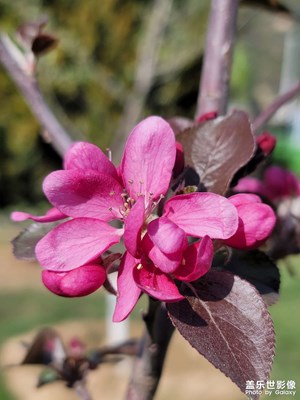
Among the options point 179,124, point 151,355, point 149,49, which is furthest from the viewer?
point 149,49

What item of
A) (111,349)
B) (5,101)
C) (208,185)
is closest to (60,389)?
(111,349)

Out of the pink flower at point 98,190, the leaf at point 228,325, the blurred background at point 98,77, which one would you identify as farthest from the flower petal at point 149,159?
the blurred background at point 98,77

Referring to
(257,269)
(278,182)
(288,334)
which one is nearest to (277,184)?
(278,182)

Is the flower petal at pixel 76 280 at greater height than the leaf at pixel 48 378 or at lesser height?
greater

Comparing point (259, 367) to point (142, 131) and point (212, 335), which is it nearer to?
point (212, 335)

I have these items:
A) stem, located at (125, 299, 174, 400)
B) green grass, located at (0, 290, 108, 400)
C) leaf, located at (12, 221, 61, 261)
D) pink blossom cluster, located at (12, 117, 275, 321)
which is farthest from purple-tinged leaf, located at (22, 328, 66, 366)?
green grass, located at (0, 290, 108, 400)

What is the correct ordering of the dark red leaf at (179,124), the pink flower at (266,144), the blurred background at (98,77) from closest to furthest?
1. the pink flower at (266,144)
2. the dark red leaf at (179,124)
3. the blurred background at (98,77)

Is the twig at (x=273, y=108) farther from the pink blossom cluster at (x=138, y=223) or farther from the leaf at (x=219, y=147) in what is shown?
the pink blossom cluster at (x=138, y=223)

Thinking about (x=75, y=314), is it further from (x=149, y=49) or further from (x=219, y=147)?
(x=219, y=147)
